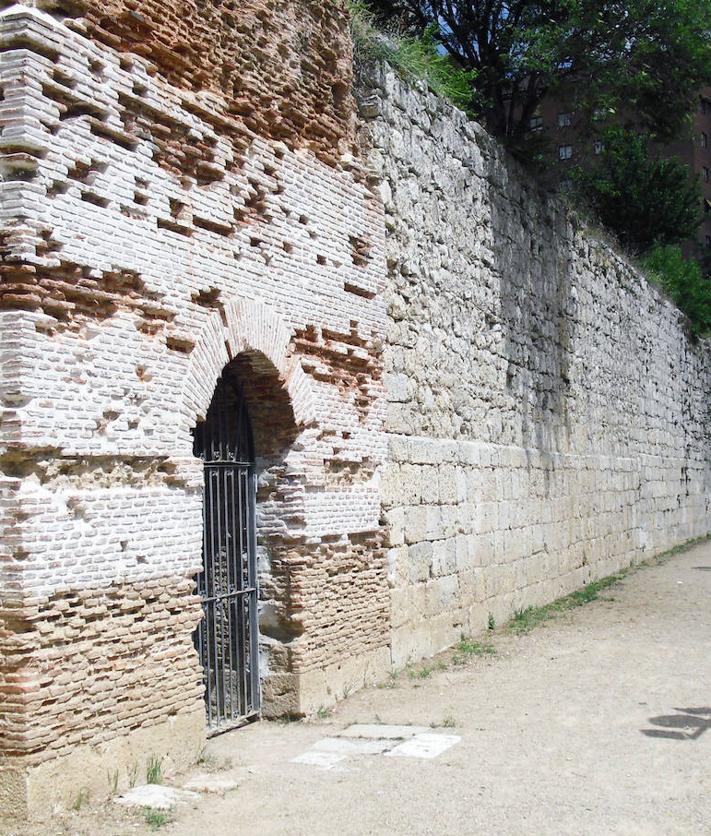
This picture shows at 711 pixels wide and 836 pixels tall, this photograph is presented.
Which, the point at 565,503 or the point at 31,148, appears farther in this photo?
the point at 565,503

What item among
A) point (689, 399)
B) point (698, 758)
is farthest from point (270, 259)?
point (689, 399)

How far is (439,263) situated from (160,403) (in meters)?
4.44

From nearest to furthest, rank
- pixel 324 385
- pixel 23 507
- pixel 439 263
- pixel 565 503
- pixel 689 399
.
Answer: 1. pixel 23 507
2. pixel 324 385
3. pixel 439 263
4. pixel 565 503
5. pixel 689 399

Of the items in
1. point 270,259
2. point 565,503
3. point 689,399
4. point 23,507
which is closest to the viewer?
point 23,507

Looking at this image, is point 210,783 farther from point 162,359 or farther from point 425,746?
point 162,359

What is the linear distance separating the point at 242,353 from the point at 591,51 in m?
9.19

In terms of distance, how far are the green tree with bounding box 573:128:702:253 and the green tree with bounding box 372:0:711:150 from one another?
1145 centimetres

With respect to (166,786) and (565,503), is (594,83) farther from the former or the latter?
(166,786)

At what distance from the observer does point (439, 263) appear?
9555 mm

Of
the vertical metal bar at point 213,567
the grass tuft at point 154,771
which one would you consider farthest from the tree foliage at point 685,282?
the grass tuft at point 154,771

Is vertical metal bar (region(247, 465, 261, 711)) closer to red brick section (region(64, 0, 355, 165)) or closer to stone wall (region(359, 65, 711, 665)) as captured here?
stone wall (region(359, 65, 711, 665))

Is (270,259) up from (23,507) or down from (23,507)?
up

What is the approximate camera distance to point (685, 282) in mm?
25156

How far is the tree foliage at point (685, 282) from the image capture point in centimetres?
2353
